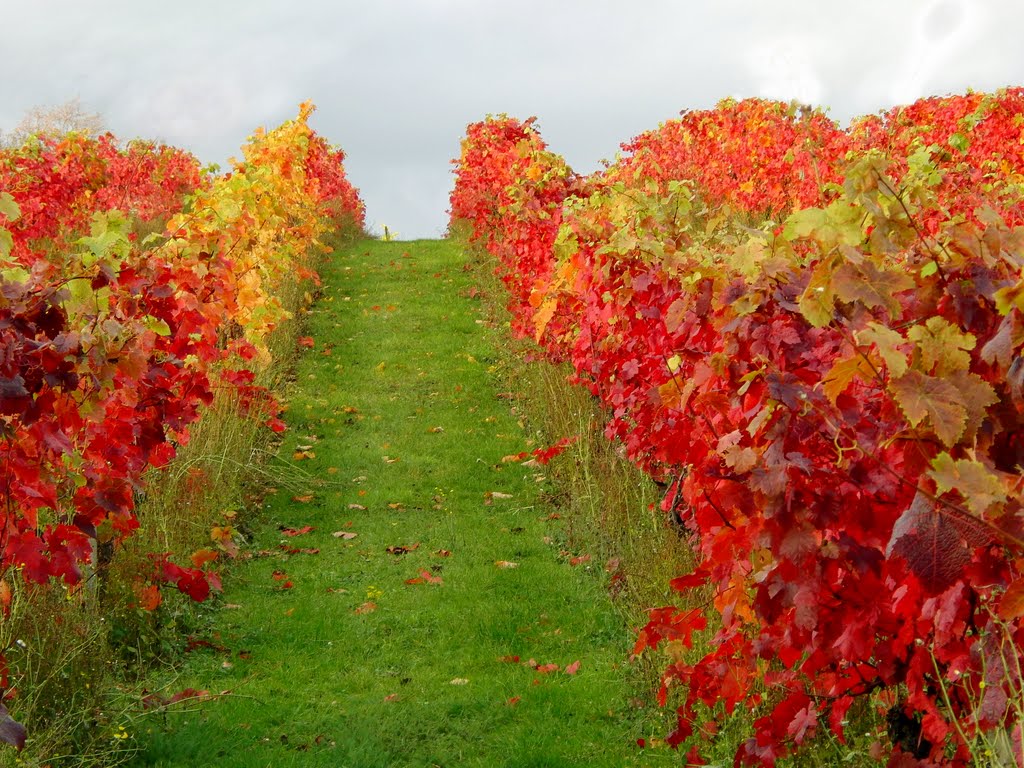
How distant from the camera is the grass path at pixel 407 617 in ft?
15.3

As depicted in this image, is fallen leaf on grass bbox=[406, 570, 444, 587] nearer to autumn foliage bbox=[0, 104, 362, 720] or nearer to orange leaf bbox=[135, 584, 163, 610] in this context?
autumn foliage bbox=[0, 104, 362, 720]

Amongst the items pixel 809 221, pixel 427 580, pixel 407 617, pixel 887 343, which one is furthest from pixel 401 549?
pixel 887 343

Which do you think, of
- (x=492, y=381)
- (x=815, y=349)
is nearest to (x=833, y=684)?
(x=815, y=349)

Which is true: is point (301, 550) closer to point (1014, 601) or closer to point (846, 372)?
point (846, 372)

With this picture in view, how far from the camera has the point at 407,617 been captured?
599 cm

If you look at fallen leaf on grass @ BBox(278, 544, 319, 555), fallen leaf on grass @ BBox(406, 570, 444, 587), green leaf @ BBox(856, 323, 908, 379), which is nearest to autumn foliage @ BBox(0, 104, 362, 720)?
fallen leaf on grass @ BBox(278, 544, 319, 555)

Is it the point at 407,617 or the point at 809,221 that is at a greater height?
the point at 809,221

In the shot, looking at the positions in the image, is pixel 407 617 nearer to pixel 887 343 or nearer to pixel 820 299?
pixel 820 299

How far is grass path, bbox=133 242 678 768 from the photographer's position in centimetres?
467

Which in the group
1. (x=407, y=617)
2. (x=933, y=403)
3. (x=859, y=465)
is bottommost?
(x=407, y=617)

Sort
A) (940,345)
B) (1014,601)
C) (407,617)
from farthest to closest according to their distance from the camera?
(407,617) → (940,345) → (1014,601)

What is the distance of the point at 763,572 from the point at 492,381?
310 inches

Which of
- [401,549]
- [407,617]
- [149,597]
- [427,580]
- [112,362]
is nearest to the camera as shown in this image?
[112,362]

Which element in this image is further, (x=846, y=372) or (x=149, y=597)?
(x=149, y=597)
